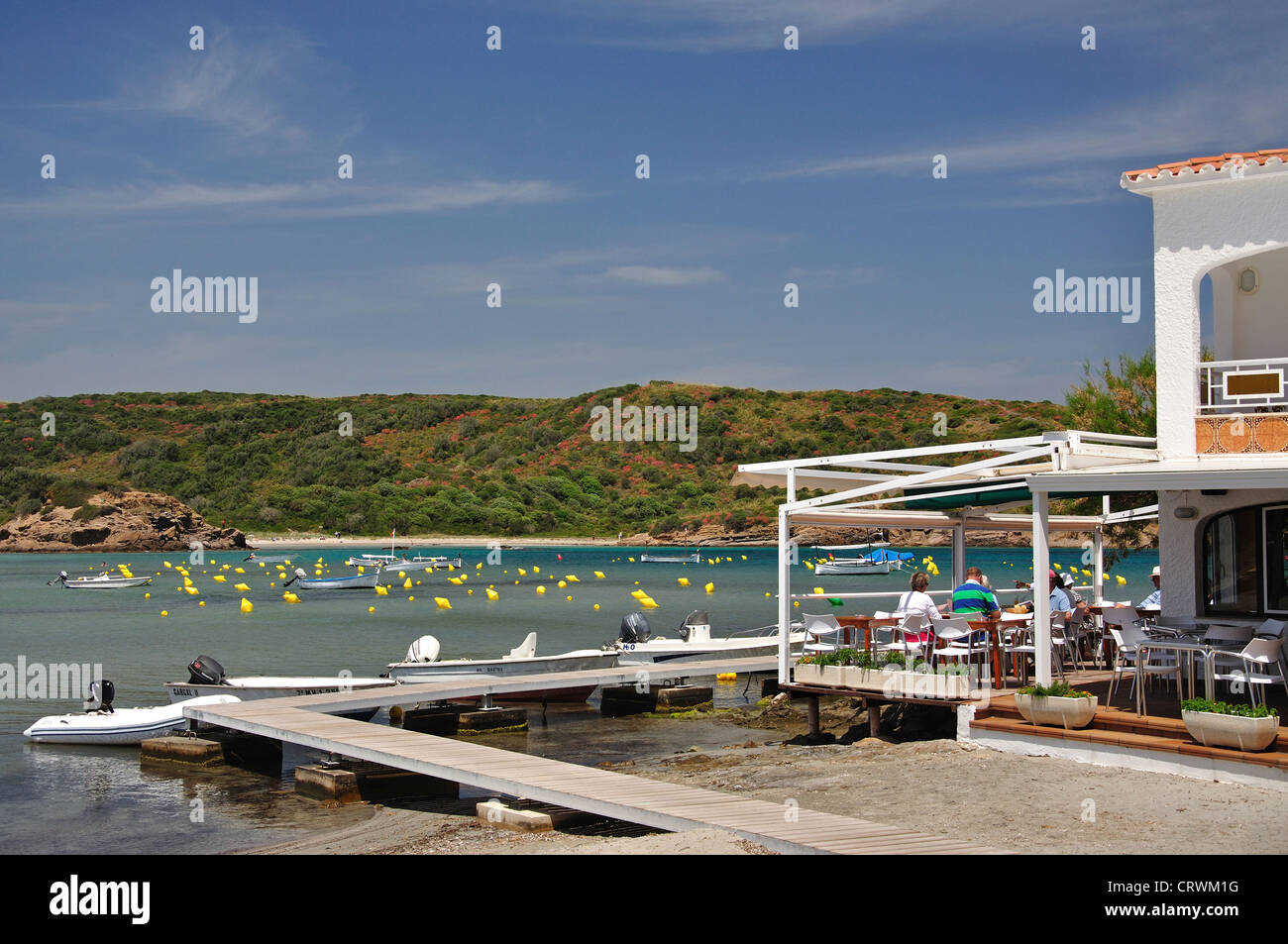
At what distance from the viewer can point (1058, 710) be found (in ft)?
37.5

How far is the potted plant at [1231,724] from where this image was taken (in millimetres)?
9891

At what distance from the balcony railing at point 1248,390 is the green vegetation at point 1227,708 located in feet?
12.4

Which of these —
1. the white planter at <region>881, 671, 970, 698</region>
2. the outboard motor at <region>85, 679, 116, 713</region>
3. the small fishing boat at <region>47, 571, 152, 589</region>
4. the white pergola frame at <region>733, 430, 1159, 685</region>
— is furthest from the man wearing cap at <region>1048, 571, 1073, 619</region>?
the small fishing boat at <region>47, 571, 152, 589</region>

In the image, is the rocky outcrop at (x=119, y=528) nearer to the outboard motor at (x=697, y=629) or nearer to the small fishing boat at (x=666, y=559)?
the small fishing boat at (x=666, y=559)

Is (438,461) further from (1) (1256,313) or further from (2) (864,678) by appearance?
(1) (1256,313)

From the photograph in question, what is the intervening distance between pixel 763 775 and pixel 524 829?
9.12 feet

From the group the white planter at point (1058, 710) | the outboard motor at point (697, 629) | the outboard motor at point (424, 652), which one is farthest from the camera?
the outboard motor at point (697, 629)

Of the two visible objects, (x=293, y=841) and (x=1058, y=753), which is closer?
(x=1058, y=753)

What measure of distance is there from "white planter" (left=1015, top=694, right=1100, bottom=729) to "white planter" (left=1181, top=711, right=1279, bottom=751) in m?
1.09

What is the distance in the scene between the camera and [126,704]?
24.3 meters

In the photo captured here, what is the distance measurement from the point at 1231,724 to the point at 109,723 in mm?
16208

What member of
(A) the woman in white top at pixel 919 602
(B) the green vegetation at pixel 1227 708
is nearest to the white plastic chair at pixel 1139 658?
(B) the green vegetation at pixel 1227 708
